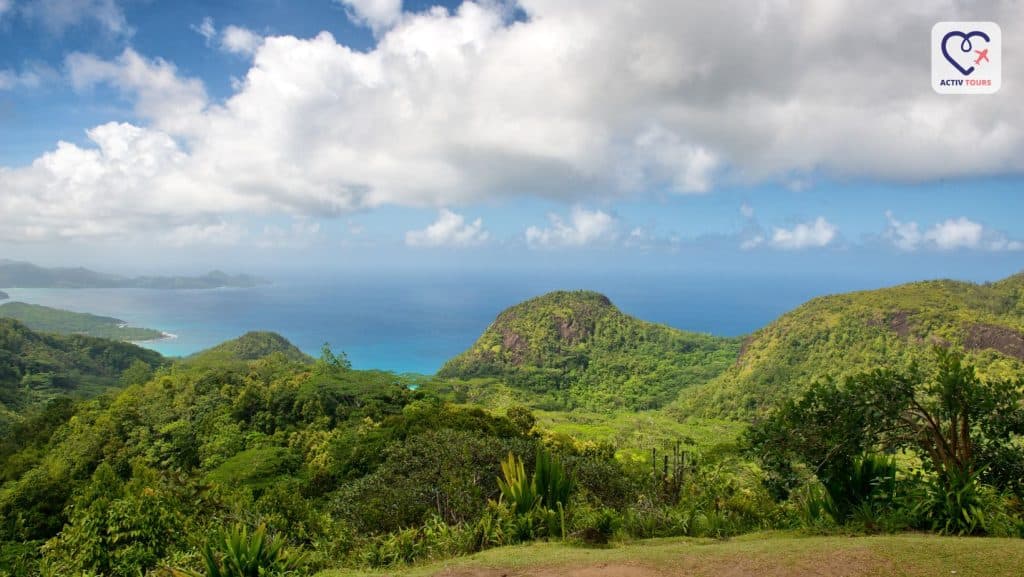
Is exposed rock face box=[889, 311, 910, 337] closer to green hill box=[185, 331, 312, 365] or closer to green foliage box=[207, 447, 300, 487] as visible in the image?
green foliage box=[207, 447, 300, 487]

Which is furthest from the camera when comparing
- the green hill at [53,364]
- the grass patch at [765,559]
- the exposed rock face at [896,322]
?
the green hill at [53,364]

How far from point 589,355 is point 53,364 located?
2644 inches

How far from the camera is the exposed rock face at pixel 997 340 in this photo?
44.2 meters

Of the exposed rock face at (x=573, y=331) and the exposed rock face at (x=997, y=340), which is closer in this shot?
the exposed rock face at (x=997, y=340)

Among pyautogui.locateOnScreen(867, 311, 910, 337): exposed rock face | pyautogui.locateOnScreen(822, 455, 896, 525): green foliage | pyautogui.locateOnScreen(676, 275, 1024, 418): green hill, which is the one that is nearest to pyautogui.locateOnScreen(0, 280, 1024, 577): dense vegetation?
pyautogui.locateOnScreen(822, 455, 896, 525): green foliage

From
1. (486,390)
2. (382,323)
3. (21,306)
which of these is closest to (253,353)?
(486,390)

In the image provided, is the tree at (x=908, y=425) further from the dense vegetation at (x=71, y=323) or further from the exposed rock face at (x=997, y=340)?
the dense vegetation at (x=71, y=323)

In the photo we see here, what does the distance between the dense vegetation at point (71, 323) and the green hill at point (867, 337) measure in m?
116

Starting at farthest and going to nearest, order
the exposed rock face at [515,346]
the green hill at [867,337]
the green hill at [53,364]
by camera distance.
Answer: the exposed rock face at [515,346], the green hill at [53,364], the green hill at [867,337]

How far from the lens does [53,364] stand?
66312mm

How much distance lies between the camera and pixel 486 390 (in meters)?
60.1

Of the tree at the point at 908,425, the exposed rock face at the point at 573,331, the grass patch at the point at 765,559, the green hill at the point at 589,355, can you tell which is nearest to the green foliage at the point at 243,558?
the grass patch at the point at 765,559

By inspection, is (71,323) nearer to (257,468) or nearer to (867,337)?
(257,468)

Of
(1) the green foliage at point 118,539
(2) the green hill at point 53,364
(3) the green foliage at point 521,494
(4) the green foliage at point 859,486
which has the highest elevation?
(4) the green foliage at point 859,486
